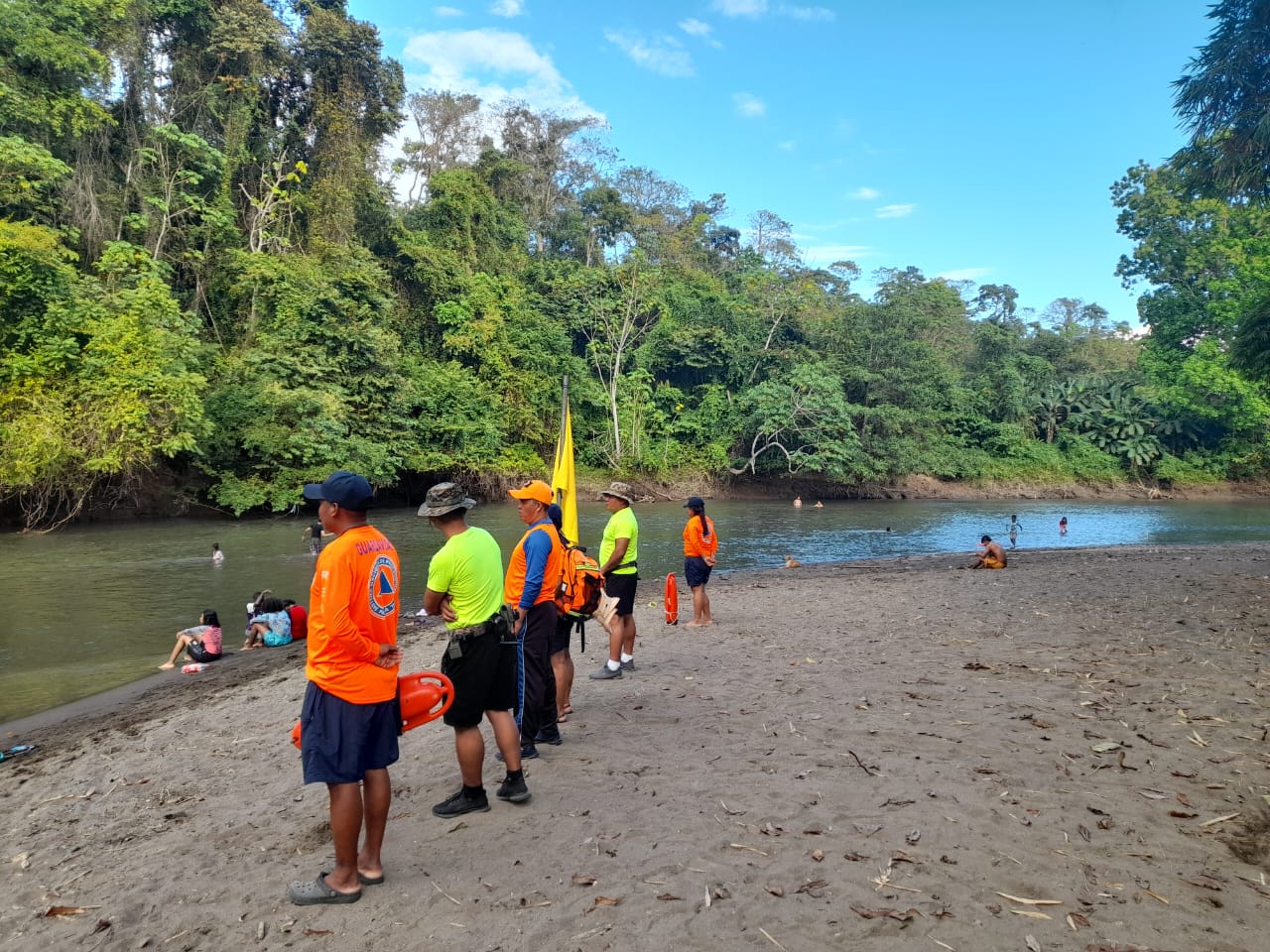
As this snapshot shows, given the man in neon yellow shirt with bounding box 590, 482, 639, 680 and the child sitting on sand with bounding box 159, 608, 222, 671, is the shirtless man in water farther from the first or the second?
the child sitting on sand with bounding box 159, 608, 222, 671

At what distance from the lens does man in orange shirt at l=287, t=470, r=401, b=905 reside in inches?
124

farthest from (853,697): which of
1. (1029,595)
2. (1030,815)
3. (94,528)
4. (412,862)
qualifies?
(94,528)

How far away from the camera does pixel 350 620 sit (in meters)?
3.14

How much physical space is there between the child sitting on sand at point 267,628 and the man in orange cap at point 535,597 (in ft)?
25.7

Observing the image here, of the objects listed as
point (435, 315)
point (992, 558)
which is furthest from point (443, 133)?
point (992, 558)

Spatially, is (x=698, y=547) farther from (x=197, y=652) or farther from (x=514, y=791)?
(x=197, y=652)

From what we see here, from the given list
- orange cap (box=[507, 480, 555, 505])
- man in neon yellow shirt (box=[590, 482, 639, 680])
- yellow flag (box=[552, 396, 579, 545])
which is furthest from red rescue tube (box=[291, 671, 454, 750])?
yellow flag (box=[552, 396, 579, 545])

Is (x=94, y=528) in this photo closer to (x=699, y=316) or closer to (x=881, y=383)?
(x=699, y=316)

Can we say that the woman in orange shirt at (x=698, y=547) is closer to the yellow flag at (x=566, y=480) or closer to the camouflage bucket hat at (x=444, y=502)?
the yellow flag at (x=566, y=480)

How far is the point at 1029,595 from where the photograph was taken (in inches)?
460

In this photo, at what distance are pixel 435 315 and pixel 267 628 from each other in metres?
27.0

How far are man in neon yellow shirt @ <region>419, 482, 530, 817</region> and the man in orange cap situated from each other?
1.67ft

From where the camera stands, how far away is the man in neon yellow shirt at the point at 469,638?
13.2ft

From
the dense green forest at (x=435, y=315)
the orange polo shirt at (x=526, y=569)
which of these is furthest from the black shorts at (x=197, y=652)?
the dense green forest at (x=435, y=315)
